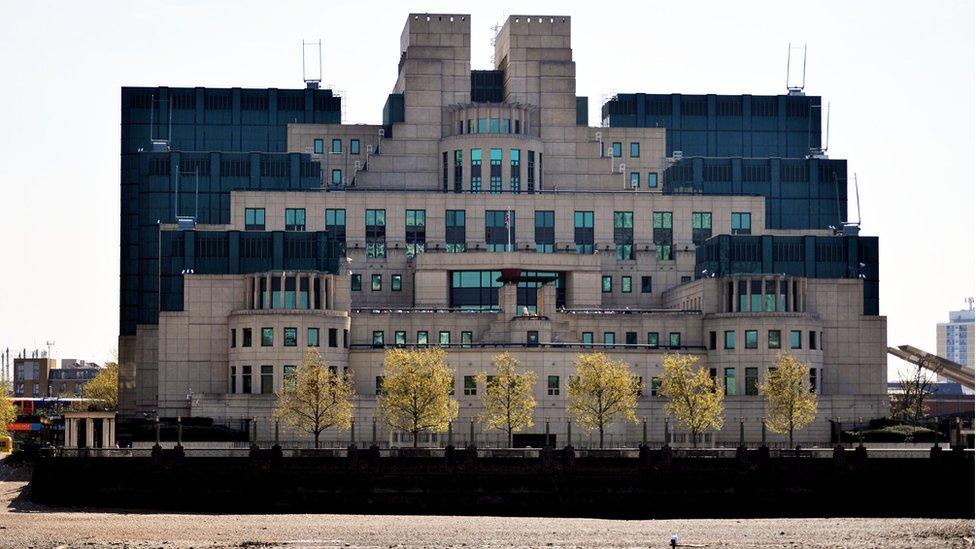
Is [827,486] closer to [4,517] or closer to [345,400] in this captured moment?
[345,400]

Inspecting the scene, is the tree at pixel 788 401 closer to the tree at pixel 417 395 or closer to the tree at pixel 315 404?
the tree at pixel 417 395

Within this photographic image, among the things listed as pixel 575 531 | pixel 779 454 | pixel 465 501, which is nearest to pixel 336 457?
pixel 465 501

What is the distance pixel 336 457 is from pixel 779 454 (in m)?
36.1

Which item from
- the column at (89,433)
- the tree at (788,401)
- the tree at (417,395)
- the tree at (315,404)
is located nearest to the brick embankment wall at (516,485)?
the column at (89,433)

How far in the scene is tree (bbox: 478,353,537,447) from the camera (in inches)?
7510

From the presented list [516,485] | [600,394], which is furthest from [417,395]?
[516,485]

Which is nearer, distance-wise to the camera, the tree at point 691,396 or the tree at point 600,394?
the tree at point 600,394

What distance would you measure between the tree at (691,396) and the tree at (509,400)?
12950 mm

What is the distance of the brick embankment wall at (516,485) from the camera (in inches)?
6471

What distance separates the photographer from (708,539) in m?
146

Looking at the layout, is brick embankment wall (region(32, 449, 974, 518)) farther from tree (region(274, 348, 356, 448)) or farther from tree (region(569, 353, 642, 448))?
tree (region(569, 353, 642, 448))

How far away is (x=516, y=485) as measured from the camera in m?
166

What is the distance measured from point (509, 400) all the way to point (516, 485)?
82.2 feet

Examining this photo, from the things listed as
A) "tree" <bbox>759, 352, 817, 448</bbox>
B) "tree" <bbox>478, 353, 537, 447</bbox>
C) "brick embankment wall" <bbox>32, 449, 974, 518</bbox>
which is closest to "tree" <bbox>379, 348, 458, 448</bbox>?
"tree" <bbox>478, 353, 537, 447</bbox>
